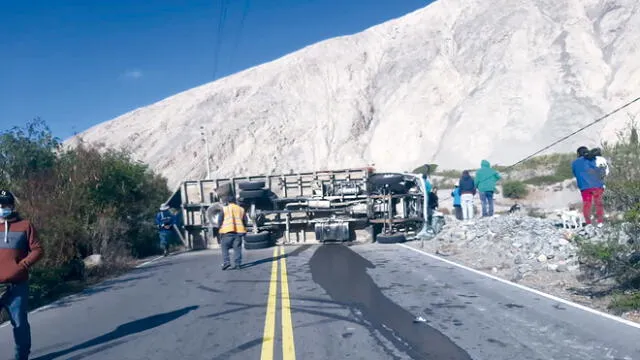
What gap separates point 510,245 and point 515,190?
20980 mm

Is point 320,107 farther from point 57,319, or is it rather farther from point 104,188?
point 57,319

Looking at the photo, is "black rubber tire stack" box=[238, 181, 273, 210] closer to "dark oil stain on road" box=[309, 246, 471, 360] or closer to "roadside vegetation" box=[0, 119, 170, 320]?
"roadside vegetation" box=[0, 119, 170, 320]

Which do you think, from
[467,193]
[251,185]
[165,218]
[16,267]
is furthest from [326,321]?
[467,193]

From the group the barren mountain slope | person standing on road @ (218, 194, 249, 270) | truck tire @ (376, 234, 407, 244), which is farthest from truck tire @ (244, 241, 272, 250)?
the barren mountain slope

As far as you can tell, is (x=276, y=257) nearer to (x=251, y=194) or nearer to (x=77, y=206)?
(x=251, y=194)

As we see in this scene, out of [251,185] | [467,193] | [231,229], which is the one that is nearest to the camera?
[231,229]

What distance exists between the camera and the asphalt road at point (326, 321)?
5.85m

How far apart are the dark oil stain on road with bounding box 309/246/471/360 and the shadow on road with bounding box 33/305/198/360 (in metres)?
2.31

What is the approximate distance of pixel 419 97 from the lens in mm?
51156

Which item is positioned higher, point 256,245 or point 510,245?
point 256,245

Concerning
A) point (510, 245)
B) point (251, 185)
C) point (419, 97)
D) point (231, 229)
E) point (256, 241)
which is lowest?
point (510, 245)

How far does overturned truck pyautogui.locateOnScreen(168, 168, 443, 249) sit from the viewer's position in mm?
16859

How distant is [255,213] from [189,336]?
10.7 meters

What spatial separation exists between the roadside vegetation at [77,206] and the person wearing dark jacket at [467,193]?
32.8 ft
